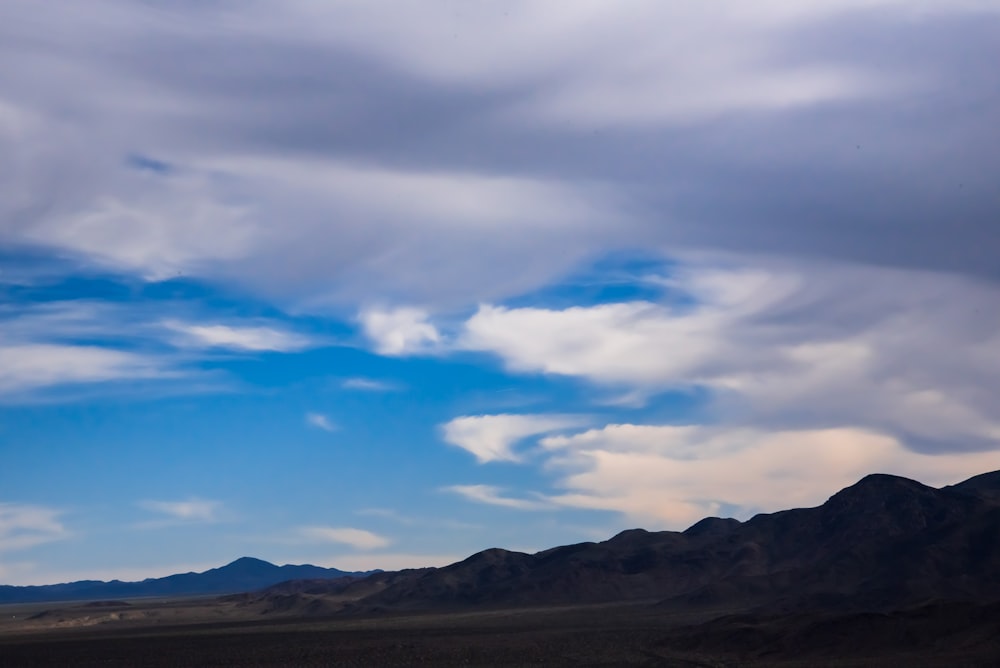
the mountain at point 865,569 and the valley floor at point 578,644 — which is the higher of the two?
the mountain at point 865,569

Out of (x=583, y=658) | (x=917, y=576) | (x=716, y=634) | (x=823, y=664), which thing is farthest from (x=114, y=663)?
(x=917, y=576)

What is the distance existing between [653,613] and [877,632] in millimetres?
65775

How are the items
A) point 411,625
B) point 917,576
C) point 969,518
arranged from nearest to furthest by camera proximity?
point 411,625
point 917,576
point 969,518

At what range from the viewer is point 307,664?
85.7m

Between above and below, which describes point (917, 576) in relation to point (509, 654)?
above

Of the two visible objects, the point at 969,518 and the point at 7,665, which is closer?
the point at 7,665

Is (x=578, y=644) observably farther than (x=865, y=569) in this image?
No

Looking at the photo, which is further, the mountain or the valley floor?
the mountain

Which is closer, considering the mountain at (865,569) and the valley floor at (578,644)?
the valley floor at (578,644)

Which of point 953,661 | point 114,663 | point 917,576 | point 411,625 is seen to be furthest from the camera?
point 917,576

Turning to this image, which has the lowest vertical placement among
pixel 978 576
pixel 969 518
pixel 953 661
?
pixel 953 661

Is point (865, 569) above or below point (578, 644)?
above

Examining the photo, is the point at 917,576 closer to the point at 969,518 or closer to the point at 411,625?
the point at 969,518

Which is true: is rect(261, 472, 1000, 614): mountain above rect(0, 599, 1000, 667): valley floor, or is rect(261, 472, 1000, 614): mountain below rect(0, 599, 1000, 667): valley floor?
above
